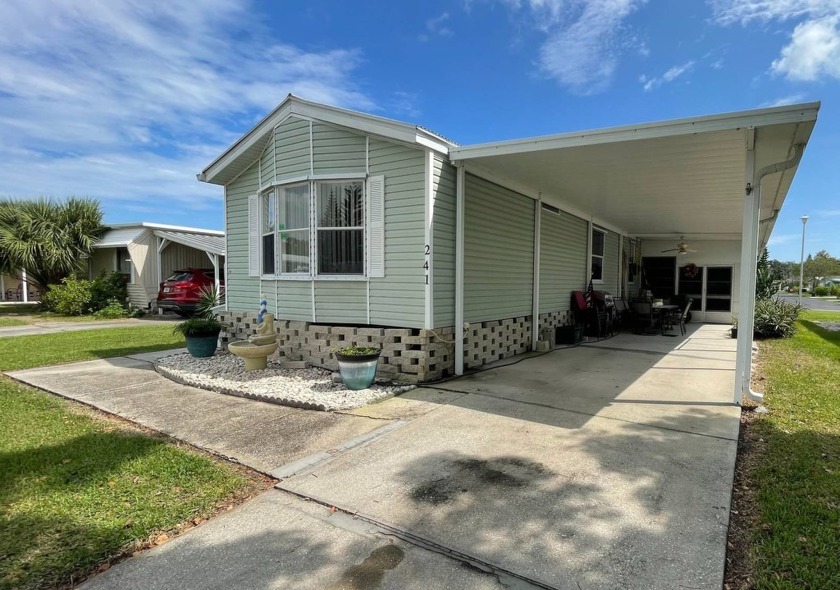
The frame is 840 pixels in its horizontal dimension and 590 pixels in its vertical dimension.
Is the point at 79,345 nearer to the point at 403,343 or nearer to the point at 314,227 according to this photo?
the point at 314,227

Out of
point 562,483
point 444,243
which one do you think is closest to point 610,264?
point 444,243

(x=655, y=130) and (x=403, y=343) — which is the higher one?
(x=655, y=130)

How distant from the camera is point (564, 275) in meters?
10.2

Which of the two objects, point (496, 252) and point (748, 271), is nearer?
point (748, 271)

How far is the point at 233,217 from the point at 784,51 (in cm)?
1067

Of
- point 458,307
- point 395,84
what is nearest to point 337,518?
point 458,307

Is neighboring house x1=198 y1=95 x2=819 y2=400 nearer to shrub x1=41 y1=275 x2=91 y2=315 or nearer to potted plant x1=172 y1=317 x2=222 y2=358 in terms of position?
potted plant x1=172 y1=317 x2=222 y2=358

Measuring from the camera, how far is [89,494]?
2.97 metres

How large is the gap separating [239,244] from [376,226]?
3.62 meters

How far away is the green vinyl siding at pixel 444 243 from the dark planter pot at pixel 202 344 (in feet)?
14.4

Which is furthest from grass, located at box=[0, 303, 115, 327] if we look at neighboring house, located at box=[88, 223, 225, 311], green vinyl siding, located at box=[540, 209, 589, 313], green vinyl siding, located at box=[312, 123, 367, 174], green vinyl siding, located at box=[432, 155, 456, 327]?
green vinyl siding, located at box=[540, 209, 589, 313]

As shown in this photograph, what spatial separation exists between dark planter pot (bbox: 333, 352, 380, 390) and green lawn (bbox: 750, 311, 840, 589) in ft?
12.7

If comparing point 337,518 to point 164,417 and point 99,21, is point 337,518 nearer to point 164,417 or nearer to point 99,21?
point 164,417

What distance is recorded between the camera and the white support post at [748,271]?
489 centimetres
